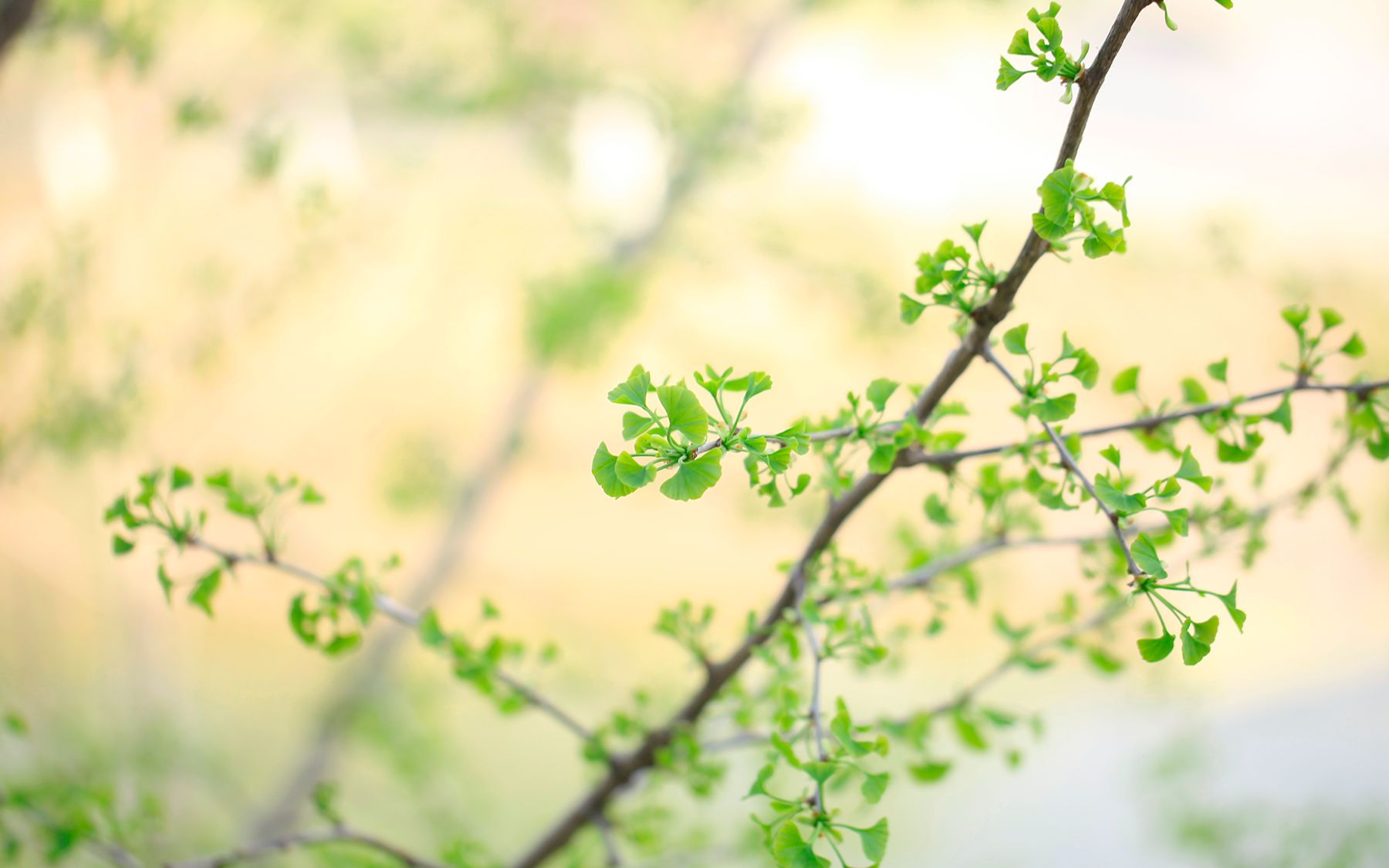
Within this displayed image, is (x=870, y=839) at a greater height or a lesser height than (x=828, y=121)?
lesser

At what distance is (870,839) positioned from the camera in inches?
10.5

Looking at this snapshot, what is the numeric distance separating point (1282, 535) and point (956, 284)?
6.92ft

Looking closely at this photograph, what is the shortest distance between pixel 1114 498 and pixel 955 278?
7 centimetres

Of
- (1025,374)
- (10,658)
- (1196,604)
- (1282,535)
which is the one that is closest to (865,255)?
(1196,604)

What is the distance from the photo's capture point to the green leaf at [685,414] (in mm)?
237

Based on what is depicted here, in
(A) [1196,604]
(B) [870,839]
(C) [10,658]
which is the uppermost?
(A) [1196,604]

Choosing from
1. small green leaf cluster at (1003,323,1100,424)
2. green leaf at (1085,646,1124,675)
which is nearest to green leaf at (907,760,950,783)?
green leaf at (1085,646,1124,675)

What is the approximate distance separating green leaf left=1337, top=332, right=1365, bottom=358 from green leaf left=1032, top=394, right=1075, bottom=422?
12 cm

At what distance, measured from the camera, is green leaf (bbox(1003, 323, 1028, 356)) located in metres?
0.29

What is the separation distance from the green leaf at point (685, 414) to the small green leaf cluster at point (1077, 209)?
0.33ft

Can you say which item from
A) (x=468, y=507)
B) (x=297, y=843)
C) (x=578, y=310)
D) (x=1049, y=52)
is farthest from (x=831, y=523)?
(x=468, y=507)

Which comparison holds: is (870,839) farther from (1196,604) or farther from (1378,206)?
(1378,206)

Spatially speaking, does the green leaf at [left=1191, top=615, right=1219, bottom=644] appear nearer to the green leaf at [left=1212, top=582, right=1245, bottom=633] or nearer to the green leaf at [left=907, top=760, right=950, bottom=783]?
the green leaf at [left=1212, top=582, right=1245, bottom=633]

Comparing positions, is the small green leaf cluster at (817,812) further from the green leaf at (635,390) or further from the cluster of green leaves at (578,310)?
the cluster of green leaves at (578,310)
